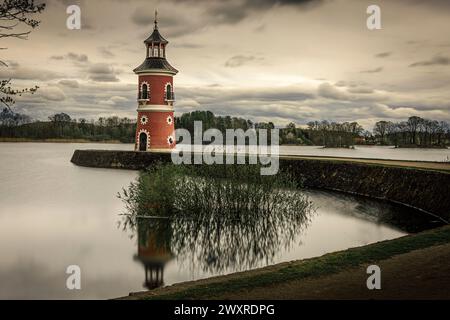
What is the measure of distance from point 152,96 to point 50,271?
2897cm

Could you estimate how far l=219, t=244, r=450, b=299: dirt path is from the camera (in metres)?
7.55

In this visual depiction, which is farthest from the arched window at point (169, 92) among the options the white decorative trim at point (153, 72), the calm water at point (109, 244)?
the calm water at point (109, 244)

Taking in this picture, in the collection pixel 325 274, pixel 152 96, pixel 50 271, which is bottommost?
pixel 50 271

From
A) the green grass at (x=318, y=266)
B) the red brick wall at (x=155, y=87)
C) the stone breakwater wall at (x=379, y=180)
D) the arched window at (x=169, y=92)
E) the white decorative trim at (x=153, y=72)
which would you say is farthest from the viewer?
the arched window at (x=169, y=92)

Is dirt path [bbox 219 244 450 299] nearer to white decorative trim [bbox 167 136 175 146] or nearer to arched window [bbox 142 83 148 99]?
arched window [bbox 142 83 148 99]

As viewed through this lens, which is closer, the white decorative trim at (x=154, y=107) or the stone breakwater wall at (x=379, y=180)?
the stone breakwater wall at (x=379, y=180)

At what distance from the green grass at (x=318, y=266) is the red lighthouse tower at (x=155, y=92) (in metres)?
30.9

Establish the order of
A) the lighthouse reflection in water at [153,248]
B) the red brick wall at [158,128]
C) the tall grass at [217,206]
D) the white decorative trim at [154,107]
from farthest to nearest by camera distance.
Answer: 1. the red brick wall at [158,128]
2. the white decorative trim at [154,107]
3. the tall grass at [217,206]
4. the lighthouse reflection in water at [153,248]

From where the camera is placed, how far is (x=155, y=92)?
40750mm

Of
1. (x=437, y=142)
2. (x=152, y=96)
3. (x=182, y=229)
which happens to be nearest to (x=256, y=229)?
(x=182, y=229)

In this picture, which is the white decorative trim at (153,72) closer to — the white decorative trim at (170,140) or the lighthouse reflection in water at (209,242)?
the white decorative trim at (170,140)

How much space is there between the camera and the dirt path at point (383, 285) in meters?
7.55
